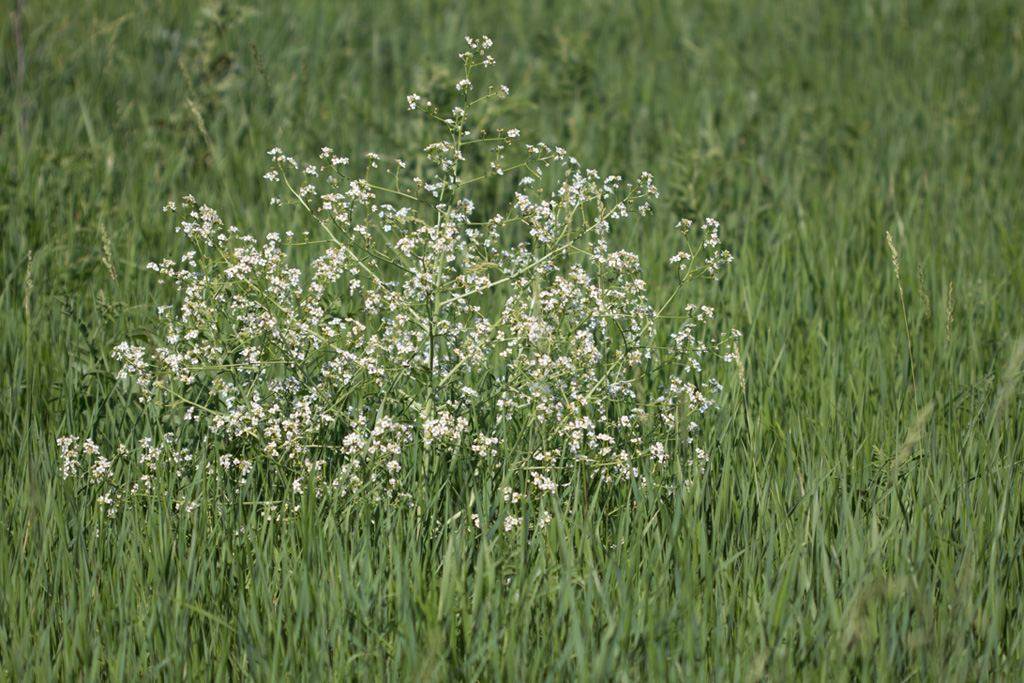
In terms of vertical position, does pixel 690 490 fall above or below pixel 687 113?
below

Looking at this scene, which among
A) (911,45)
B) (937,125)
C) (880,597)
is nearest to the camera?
(880,597)

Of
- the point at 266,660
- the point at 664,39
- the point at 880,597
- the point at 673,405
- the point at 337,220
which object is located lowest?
the point at 266,660

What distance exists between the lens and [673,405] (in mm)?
2621

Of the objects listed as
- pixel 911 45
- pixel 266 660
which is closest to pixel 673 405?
pixel 266 660

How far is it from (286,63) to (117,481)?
4.80 meters

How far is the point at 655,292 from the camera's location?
3.96 meters

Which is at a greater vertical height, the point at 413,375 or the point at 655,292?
the point at 655,292

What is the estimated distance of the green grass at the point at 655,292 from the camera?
2000mm

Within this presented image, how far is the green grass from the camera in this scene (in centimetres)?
200

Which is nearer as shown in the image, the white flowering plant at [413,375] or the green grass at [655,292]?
the green grass at [655,292]

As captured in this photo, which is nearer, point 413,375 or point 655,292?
point 413,375

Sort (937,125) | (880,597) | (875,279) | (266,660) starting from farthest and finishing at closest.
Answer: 1. (937,125)
2. (875,279)
3. (880,597)
4. (266,660)

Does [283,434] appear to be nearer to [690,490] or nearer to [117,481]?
[117,481]

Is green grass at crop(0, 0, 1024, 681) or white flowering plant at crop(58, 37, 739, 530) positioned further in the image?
white flowering plant at crop(58, 37, 739, 530)
